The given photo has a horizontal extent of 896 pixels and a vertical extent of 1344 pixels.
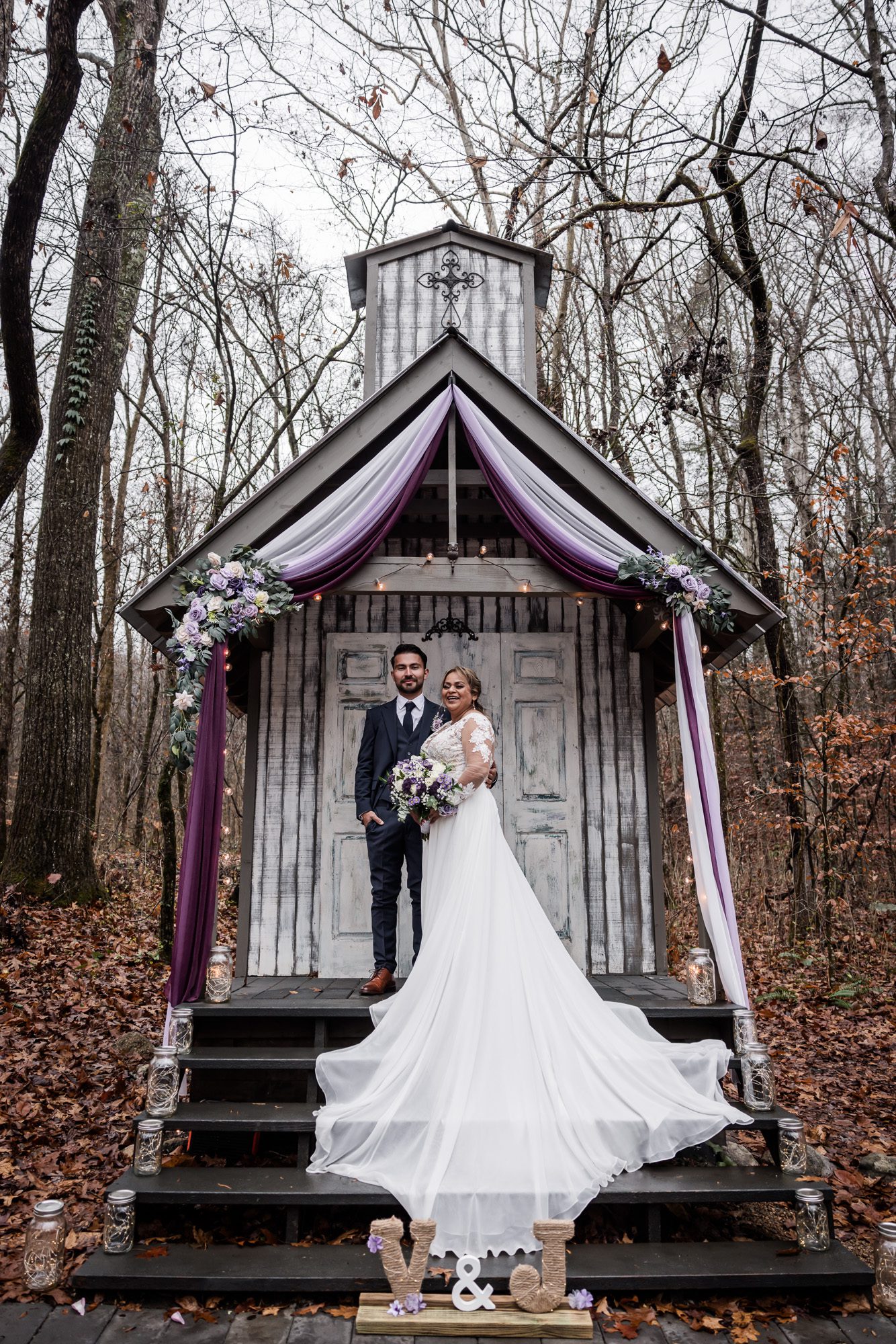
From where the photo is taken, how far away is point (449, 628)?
697cm

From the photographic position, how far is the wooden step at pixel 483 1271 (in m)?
3.63

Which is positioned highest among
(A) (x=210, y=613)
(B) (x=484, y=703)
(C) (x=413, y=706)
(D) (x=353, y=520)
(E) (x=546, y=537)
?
(D) (x=353, y=520)

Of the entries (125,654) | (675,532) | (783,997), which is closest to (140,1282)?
(675,532)

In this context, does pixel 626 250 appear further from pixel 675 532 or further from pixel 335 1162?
pixel 335 1162

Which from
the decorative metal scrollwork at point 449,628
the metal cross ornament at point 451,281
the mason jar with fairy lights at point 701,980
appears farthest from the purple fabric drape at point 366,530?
the mason jar with fairy lights at point 701,980

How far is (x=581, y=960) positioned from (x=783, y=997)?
3806mm

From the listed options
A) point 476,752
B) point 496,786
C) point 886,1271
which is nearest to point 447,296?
point 496,786

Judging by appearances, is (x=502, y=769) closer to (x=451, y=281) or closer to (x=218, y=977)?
(x=218, y=977)

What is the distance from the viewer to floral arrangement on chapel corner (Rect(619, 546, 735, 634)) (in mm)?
5543

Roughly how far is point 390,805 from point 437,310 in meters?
5.33

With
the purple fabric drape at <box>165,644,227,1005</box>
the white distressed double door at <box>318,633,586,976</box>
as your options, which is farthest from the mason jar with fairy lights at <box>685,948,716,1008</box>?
the purple fabric drape at <box>165,644,227,1005</box>

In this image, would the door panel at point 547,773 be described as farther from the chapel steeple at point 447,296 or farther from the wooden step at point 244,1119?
the chapel steeple at point 447,296

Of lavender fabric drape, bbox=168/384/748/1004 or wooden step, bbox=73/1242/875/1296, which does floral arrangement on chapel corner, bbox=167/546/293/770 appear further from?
wooden step, bbox=73/1242/875/1296

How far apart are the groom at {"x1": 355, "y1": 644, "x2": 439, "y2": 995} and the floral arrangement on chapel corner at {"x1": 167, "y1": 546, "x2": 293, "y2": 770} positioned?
1.00 metres
